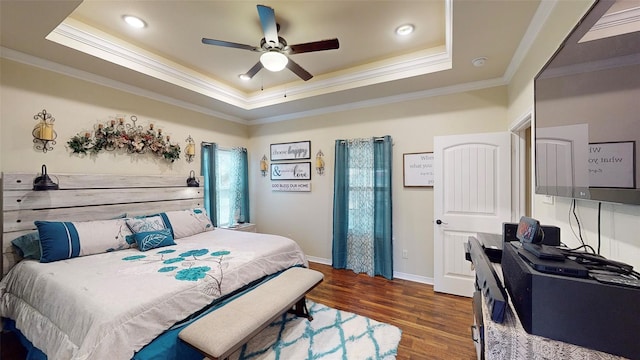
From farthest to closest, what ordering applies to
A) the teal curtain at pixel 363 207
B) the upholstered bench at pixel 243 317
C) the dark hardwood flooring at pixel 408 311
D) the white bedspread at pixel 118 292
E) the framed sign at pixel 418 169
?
the teal curtain at pixel 363 207, the framed sign at pixel 418 169, the dark hardwood flooring at pixel 408 311, the upholstered bench at pixel 243 317, the white bedspread at pixel 118 292

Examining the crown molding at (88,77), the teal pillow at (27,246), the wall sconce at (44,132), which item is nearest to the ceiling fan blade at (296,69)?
the crown molding at (88,77)

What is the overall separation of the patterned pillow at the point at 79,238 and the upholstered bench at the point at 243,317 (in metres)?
→ 1.53

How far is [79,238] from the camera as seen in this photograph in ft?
7.40

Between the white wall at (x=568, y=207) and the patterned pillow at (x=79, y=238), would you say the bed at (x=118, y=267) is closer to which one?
the patterned pillow at (x=79, y=238)

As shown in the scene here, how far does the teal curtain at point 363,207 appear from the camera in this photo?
3412mm

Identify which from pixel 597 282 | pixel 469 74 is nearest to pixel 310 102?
pixel 469 74

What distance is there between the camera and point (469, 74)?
9.02 feet

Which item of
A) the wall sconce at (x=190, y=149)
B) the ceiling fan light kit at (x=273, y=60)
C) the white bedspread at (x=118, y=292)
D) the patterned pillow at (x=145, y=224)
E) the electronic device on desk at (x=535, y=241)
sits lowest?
the white bedspread at (x=118, y=292)

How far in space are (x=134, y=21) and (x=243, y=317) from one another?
2.75 m

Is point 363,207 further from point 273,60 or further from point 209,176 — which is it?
point 209,176

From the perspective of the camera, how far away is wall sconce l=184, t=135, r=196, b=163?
145 inches

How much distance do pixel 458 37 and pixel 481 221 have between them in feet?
6.39

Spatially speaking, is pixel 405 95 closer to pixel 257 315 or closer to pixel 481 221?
pixel 481 221

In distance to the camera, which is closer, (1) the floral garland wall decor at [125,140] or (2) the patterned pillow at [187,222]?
(1) the floral garland wall decor at [125,140]
